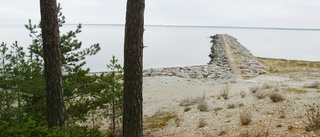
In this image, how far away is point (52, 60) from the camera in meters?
5.98

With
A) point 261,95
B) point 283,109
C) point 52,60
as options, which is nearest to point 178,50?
point 261,95

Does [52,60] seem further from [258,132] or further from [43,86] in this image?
[258,132]

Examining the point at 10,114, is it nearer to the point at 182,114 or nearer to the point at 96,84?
the point at 96,84

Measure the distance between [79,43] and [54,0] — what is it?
3175 millimetres

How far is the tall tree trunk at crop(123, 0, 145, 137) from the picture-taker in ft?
17.3

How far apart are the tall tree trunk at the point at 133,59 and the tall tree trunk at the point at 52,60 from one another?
1.47m

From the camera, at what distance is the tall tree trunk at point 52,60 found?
19.3 ft

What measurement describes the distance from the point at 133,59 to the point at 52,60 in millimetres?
1711

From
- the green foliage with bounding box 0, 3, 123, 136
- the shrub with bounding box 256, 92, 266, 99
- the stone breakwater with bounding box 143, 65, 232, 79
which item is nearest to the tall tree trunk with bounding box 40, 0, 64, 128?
the green foliage with bounding box 0, 3, 123, 136

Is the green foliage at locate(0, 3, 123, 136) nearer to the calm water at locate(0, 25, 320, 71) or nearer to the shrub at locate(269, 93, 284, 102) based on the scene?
the shrub at locate(269, 93, 284, 102)

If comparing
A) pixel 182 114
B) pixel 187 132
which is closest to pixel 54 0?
pixel 187 132

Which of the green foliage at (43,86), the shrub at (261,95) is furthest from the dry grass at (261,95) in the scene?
the green foliage at (43,86)

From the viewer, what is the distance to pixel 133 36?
208 inches

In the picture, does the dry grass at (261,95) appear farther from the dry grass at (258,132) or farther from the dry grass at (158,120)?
the dry grass at (258,132)
